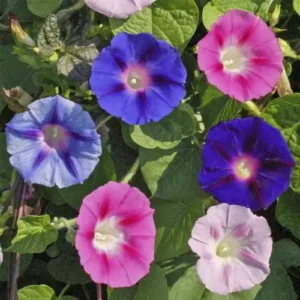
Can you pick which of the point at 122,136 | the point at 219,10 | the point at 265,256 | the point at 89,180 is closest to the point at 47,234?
the point at 89,180

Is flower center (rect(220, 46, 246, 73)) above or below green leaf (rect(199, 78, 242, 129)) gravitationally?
above

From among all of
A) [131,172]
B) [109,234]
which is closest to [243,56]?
[131,172]

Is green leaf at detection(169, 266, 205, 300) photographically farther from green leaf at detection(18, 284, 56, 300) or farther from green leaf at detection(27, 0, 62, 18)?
green leaf at detection(27, 0, 62, 18)

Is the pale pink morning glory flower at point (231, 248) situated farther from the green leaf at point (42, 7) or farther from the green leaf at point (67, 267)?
the green leaf at point (42, 7)

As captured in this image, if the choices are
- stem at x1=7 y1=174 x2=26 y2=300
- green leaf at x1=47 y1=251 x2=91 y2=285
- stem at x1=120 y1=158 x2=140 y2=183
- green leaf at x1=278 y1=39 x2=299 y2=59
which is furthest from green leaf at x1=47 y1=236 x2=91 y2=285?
green leaf at x1=278 y1=39 x2=299 y2=59

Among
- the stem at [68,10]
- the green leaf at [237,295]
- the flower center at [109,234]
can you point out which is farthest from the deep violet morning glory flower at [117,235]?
the stem at [68,10]
